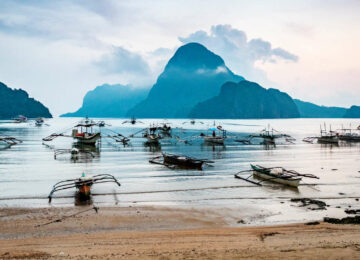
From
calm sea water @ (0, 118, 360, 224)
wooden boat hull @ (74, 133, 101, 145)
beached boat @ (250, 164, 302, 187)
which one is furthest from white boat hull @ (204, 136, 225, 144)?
beached boat @ (250, 164, 302, 187)

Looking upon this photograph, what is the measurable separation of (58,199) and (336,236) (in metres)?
15.6

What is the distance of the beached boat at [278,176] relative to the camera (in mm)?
23269

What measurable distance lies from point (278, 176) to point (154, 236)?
15.2 metres

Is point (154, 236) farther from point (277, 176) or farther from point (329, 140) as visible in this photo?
point (329, 140)

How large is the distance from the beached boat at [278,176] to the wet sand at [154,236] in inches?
371

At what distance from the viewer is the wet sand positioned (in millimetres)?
10078

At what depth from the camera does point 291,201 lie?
19250 millimetres

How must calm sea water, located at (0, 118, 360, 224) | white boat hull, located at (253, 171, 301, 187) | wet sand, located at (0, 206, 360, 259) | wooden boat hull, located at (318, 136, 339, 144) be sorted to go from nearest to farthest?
1. wet sand, located at (0, 206, 360, 259)
2. calm sea water, located at (0, 118, 360, 224)
3. white boat hull, located at (253, 171, 301, 187)
4. wooden boat hull, located at (318, 136, 339, 144)

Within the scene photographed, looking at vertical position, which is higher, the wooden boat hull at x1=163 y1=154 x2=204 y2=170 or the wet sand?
the wooden boat hull at x1=163 y1=154 x2=204 y2=170

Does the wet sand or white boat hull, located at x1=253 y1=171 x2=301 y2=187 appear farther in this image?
white boat hull, located at x1=253 y1=171 x2=301 y2=187

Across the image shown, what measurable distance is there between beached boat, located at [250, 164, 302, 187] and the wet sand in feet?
30.9

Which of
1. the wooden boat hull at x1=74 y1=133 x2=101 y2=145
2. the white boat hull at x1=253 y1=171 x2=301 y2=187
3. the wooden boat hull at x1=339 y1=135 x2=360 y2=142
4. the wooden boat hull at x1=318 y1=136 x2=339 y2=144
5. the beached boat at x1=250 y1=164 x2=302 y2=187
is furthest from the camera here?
the wooden boat hull at x1=339 y1=135 x2=360 y2=142

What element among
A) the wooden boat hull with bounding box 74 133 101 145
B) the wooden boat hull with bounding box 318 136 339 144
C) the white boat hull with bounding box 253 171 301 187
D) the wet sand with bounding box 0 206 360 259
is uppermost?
the wooden boat hull with bounding box 74 133 101 145

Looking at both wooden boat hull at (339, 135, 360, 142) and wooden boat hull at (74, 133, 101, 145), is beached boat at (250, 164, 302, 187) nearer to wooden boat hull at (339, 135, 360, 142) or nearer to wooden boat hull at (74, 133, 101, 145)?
wooden boat hull at (74, 133, 101, 145)
